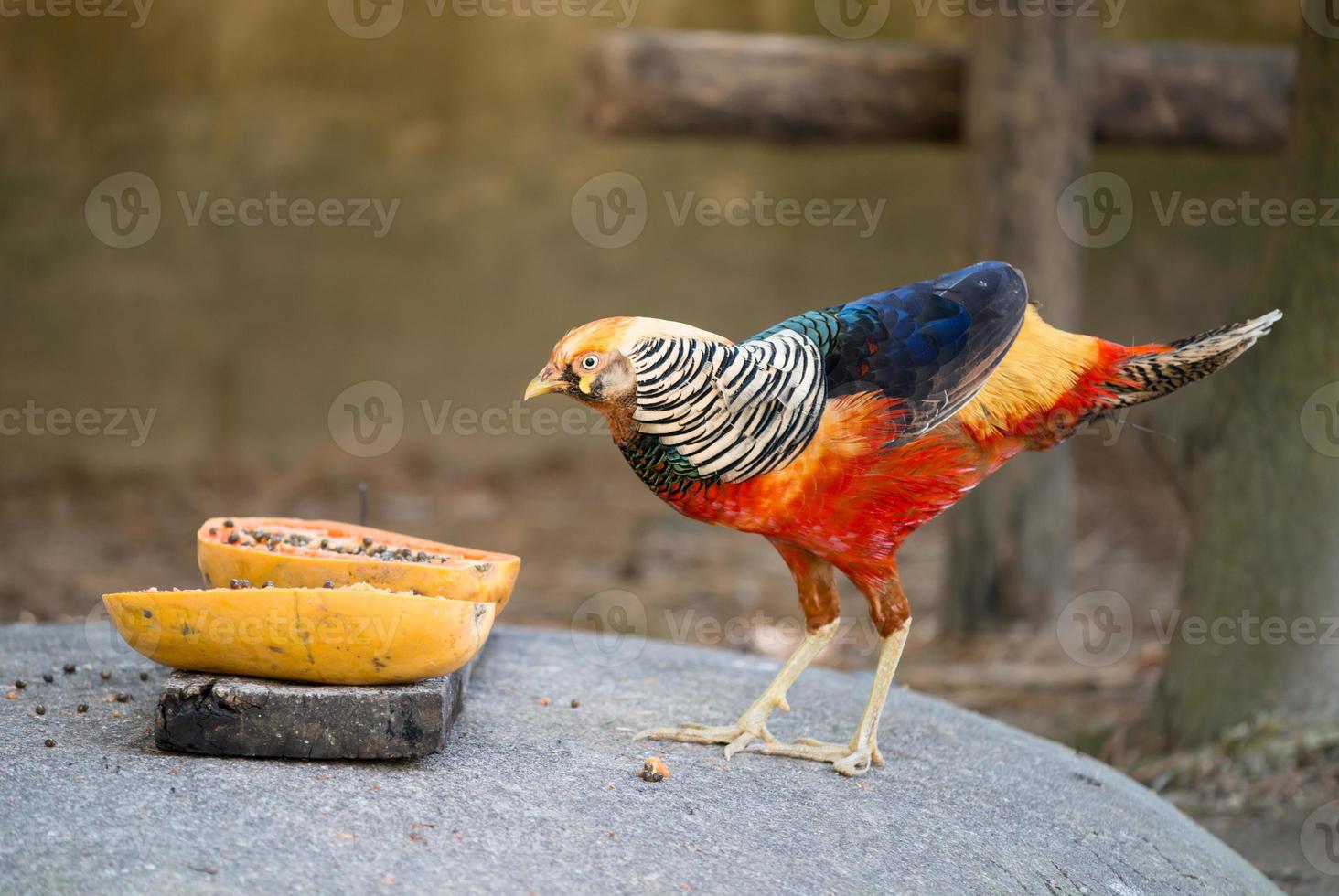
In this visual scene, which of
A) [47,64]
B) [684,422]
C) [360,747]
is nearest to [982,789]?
[684,422]

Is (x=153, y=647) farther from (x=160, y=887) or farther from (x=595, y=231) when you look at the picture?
(x=595, y=231)

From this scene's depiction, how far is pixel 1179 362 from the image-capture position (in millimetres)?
2842

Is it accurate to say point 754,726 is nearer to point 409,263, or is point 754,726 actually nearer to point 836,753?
point 836,753

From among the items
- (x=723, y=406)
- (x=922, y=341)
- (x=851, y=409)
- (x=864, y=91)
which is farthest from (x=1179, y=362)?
(x=864, y=91)

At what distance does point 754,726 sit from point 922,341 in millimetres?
889

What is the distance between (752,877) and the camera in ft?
7.62

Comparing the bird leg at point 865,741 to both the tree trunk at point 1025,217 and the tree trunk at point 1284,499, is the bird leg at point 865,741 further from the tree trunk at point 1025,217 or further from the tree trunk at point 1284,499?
the tree trunk at point 1025,217

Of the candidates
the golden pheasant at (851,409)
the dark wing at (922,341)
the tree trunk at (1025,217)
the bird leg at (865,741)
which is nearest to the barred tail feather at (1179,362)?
the golden pheasant at (851,409)

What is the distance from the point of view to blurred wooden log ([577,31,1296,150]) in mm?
5410

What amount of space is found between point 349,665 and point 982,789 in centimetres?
136

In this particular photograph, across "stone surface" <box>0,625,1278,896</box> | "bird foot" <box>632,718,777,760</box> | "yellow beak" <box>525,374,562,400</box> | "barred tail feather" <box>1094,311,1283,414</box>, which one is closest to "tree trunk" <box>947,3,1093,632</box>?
"stone surface" <box>0,625,1278,896</box>

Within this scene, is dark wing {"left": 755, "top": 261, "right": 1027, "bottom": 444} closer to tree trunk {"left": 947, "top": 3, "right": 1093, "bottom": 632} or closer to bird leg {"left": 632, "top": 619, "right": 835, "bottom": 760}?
bird leg {"left": 632, "top": 619, "right": 835, "bottom": 760}

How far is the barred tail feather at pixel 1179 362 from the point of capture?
2817 mm

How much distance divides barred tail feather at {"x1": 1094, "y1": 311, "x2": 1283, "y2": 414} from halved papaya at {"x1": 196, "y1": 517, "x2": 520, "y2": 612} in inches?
53.4
